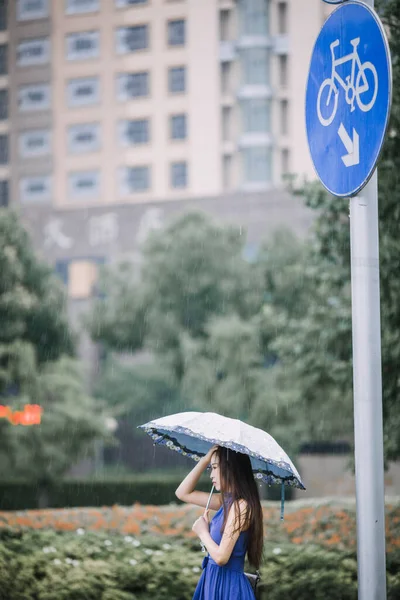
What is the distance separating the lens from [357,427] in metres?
Result: 3.61

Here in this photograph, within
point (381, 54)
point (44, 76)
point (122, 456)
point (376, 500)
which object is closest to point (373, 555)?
point (376, 500)

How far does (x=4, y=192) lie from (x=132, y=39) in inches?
419

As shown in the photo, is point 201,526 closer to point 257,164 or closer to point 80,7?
point 257,164

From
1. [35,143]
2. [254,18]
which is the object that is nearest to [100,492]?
[35,143]

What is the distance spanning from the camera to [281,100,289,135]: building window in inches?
1874

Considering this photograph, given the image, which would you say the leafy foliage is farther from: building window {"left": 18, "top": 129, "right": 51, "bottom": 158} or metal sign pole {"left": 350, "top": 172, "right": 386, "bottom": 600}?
building window {"left": 18, "top": 129, "right": 51, "bottom": 158}

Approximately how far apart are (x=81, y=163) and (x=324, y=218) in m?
40.1

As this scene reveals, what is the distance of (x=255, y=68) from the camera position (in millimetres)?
47500

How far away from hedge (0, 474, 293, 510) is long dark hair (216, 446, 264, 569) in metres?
20.3

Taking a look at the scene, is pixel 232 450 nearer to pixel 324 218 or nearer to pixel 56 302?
pixel 324 218

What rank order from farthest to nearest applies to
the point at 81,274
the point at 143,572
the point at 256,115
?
the point at 256,115
the point at 81,274
the point at 143,572

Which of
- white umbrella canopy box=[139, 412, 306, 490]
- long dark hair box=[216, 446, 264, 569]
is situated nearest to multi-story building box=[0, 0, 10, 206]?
white umbrella canopy box=[139, 412, 306, 490]

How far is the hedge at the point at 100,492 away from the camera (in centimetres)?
2553

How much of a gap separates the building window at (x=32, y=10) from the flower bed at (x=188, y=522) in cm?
4876
